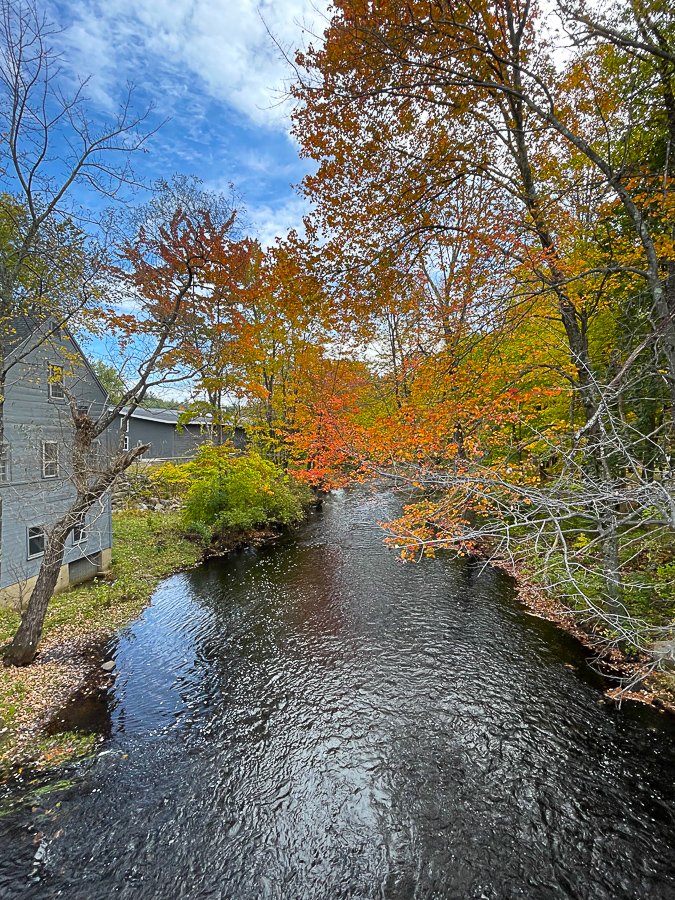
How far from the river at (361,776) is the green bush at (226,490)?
745 centimetres

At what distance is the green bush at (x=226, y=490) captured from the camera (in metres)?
16.5

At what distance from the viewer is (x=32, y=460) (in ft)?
40.2

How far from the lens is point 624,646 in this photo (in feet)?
26.9

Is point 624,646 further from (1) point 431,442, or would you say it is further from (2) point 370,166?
(2) point 370,166

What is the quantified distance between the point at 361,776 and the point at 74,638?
8.60 metres

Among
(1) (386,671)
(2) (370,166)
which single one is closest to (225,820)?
(1) (386,671)

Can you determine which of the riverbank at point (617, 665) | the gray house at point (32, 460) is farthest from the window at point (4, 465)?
the riverbank at point (617, 665)

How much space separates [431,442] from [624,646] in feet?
21.7

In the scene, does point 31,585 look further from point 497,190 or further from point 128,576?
point 497,190

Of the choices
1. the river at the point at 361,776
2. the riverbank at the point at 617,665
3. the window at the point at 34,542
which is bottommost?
the river at the point at 361,776

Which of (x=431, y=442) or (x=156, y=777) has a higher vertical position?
(x=431, y=442)

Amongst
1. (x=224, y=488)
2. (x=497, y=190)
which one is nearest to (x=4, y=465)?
(x=224, y=488)

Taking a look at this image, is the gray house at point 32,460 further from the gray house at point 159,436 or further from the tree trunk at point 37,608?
the gray house at point 159,436

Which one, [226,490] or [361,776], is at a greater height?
[226,490]
